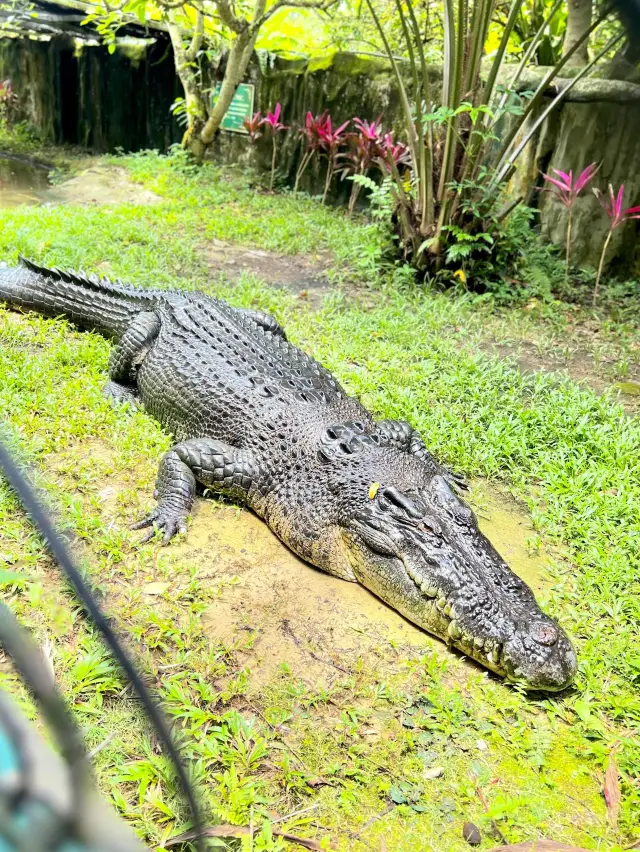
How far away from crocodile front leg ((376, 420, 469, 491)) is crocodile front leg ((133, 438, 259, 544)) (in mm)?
818

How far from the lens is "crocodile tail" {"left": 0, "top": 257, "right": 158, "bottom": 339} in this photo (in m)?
4.73

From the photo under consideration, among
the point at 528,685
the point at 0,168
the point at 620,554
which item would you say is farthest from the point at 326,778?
the point at 0,168

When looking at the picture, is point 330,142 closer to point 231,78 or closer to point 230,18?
point 231,78

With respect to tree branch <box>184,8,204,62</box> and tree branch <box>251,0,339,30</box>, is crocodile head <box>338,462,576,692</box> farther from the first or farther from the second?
tree branch <box>184,8,204,62</box>

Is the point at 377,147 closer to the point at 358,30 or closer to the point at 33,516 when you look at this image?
the point at 358,30

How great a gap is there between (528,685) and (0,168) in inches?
503

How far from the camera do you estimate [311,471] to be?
10.6 feet

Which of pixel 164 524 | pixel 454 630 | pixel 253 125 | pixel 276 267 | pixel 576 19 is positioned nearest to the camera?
pixel 454 630

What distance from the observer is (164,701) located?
222 cm

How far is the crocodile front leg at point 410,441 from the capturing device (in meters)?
3.73

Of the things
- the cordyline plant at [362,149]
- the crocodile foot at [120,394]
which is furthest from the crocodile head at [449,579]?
the cordyline plant at [362,149]

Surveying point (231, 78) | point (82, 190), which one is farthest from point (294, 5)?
point (82, 190)

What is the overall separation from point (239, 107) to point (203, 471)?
941cm

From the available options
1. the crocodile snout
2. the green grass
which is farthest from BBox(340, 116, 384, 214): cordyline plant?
the crocodile snout
